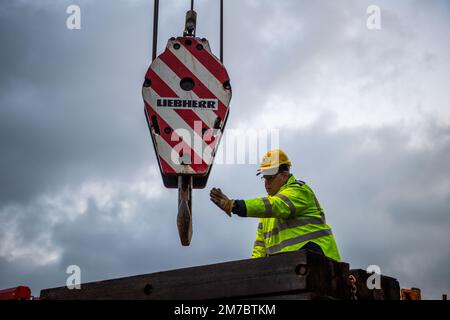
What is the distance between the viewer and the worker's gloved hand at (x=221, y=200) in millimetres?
3031

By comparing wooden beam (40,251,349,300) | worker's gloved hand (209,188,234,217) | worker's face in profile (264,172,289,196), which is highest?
worker's face in profile (264,172,289,196)

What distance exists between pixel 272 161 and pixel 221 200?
1240mm

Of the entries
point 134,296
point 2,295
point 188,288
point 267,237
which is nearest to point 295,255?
point 188,288

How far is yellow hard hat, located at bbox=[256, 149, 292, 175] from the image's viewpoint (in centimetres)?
420

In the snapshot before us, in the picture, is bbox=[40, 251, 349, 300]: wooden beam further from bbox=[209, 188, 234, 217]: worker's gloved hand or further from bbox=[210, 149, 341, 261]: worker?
bbox=[210, 149, 341, 261]: worker

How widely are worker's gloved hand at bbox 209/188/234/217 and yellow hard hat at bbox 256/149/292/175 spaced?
1193 mm

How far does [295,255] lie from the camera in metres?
2.12

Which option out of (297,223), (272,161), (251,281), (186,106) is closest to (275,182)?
(272,161)

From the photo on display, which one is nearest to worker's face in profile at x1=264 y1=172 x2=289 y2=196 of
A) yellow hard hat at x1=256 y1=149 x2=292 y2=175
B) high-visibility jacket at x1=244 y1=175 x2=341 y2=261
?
yellow hard hat at x1=256 y1=149 x2=292 y2=175

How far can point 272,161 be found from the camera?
13.8 feet

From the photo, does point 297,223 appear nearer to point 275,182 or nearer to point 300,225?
point 300,225

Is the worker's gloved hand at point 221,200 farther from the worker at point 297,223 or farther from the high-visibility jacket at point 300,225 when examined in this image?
the high-visibility jacket at point 300,225

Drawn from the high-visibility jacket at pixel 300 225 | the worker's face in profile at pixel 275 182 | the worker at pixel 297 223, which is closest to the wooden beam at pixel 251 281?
the worker at pixel 297 223
